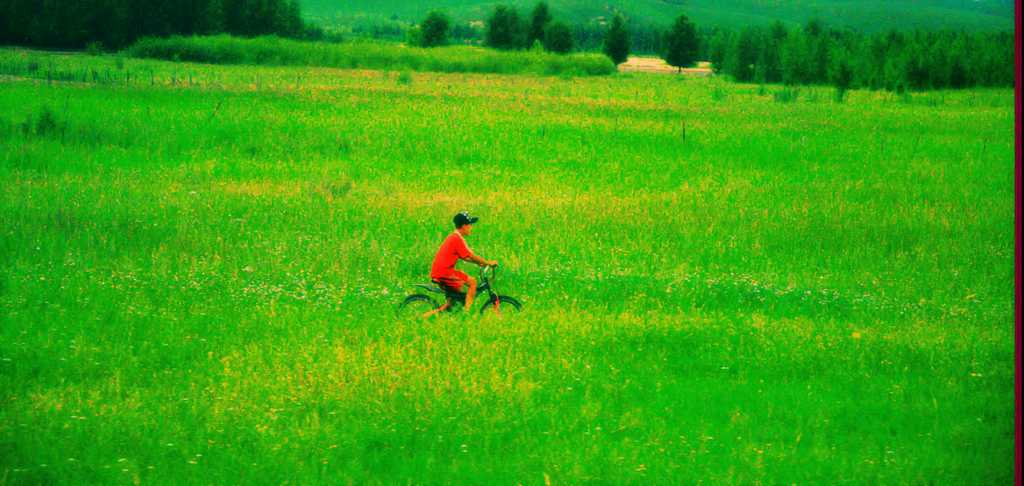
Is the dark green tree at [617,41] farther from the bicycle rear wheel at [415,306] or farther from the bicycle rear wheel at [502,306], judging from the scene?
the bicycle rear wheel at [415,306]

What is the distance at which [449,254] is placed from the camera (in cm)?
1191

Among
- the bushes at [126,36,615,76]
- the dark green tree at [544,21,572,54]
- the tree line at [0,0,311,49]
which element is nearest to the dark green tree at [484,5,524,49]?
the dark green tree at [544,21,572,54]

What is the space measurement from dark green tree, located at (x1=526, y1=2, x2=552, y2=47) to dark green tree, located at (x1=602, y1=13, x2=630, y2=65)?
27.6 ft

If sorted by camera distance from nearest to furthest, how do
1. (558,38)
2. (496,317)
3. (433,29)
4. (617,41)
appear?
1. (496,317)
2. (433,29)
3. (558,38)
4. (617,41)

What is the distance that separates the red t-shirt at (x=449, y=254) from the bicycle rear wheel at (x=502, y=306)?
795mm

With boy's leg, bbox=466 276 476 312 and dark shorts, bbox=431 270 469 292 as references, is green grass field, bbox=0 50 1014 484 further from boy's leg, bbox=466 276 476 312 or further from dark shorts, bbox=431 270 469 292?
dark shorts, bbox=431 270 469 292

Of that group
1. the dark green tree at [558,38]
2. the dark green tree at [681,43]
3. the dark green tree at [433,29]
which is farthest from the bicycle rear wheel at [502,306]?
the dark green tree at [681,43]

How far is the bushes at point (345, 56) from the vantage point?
3004 inches

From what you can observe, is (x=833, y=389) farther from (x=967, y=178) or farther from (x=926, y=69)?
(x=926, y=69)

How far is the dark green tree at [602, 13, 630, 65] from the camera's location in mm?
132375

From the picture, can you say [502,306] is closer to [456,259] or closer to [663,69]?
[456,259]

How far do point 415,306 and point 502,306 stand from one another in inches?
45.1

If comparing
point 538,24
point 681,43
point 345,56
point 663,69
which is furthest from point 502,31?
point 345,56

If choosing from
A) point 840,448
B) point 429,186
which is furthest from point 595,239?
point 840,448
